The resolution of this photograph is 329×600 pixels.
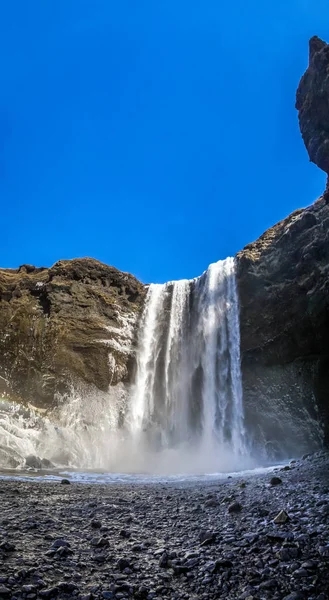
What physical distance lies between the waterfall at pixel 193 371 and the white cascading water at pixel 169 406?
76 millimetres

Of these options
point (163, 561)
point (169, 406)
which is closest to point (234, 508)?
point (163, 561)

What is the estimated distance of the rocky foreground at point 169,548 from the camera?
3.86 m

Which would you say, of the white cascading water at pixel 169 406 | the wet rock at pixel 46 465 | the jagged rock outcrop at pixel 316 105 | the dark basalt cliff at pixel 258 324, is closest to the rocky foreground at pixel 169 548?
the wet rock at pixel 46 465

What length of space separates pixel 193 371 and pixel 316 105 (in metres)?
21.4

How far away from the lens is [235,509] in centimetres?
696

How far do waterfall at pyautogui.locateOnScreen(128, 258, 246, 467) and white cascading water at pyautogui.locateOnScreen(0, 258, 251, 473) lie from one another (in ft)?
0.25

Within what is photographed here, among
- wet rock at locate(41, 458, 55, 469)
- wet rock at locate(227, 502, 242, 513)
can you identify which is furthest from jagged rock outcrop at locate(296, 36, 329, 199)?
wet rock at locate(41, 458, 55, 469)

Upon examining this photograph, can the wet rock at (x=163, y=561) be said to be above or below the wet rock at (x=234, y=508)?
below

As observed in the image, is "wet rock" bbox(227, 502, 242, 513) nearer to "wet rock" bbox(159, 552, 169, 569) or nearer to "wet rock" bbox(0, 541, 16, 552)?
"wet rock" bbox(159, 552, 169, 569)

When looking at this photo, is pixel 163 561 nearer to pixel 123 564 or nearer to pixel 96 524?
pixel 123 564

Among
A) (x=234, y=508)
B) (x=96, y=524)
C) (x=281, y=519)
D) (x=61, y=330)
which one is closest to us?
(x=281, y=519)

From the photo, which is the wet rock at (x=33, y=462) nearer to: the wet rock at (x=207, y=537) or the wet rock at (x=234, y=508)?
the wet rock at (x=234, y=508)

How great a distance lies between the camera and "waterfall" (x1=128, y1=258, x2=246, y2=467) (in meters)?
27.5

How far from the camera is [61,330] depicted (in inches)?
1180
